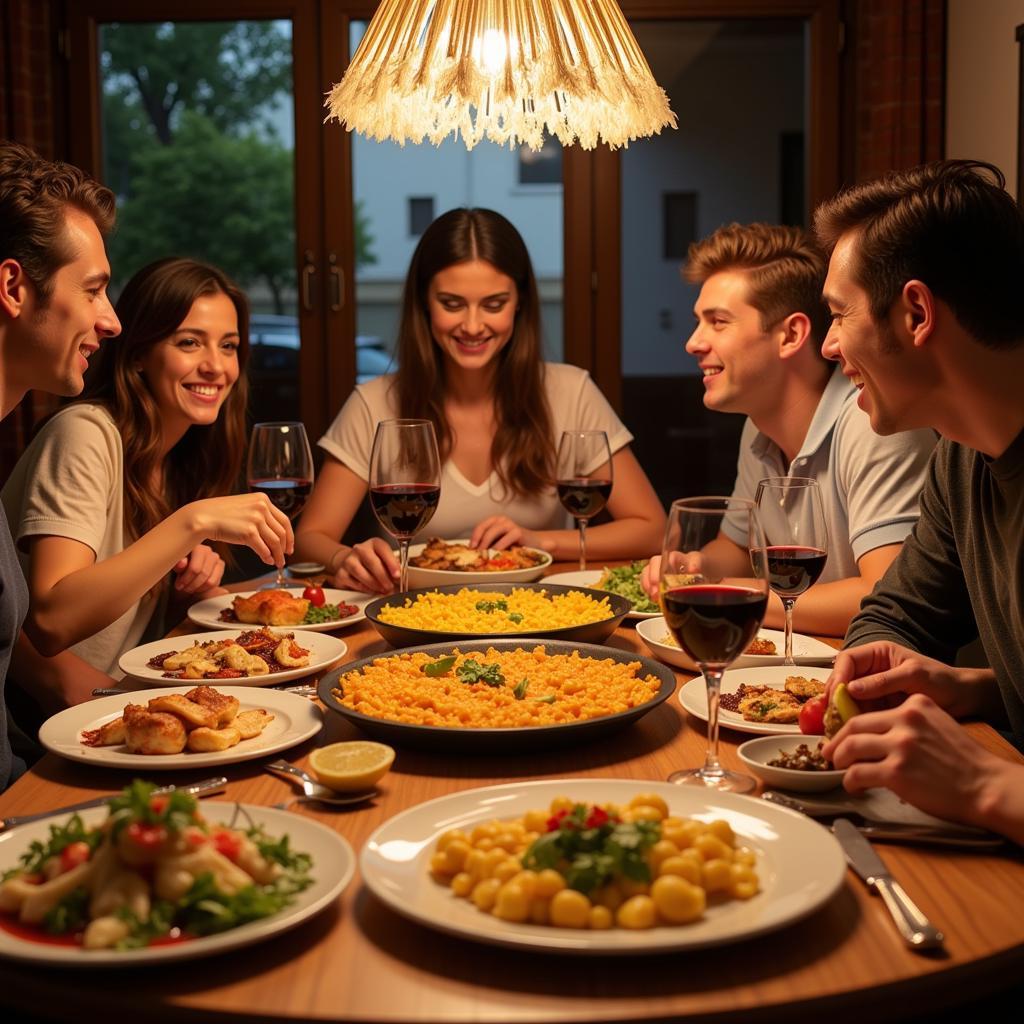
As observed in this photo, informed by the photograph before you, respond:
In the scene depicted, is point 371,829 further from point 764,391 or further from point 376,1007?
point 764,391

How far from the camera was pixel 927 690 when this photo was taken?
157cm

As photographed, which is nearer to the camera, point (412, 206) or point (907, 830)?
point (907, 830)

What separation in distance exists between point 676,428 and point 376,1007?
163 inches

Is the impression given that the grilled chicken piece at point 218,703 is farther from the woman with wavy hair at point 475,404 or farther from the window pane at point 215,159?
the window pane at point 215,159

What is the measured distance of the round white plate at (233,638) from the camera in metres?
1.70

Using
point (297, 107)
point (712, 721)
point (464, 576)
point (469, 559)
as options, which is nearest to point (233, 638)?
point (464, 576)

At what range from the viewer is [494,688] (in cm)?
157

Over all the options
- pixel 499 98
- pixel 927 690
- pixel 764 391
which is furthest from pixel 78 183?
pixel 927 690

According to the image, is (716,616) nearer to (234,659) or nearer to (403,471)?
(234,659)

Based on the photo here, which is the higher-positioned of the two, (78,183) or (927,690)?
(78,183)

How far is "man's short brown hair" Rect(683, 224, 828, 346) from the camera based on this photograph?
261cm

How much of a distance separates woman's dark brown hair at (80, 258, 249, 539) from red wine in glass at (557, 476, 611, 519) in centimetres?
85

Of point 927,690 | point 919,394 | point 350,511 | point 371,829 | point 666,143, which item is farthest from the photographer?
point 666,143

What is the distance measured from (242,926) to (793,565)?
95cm
